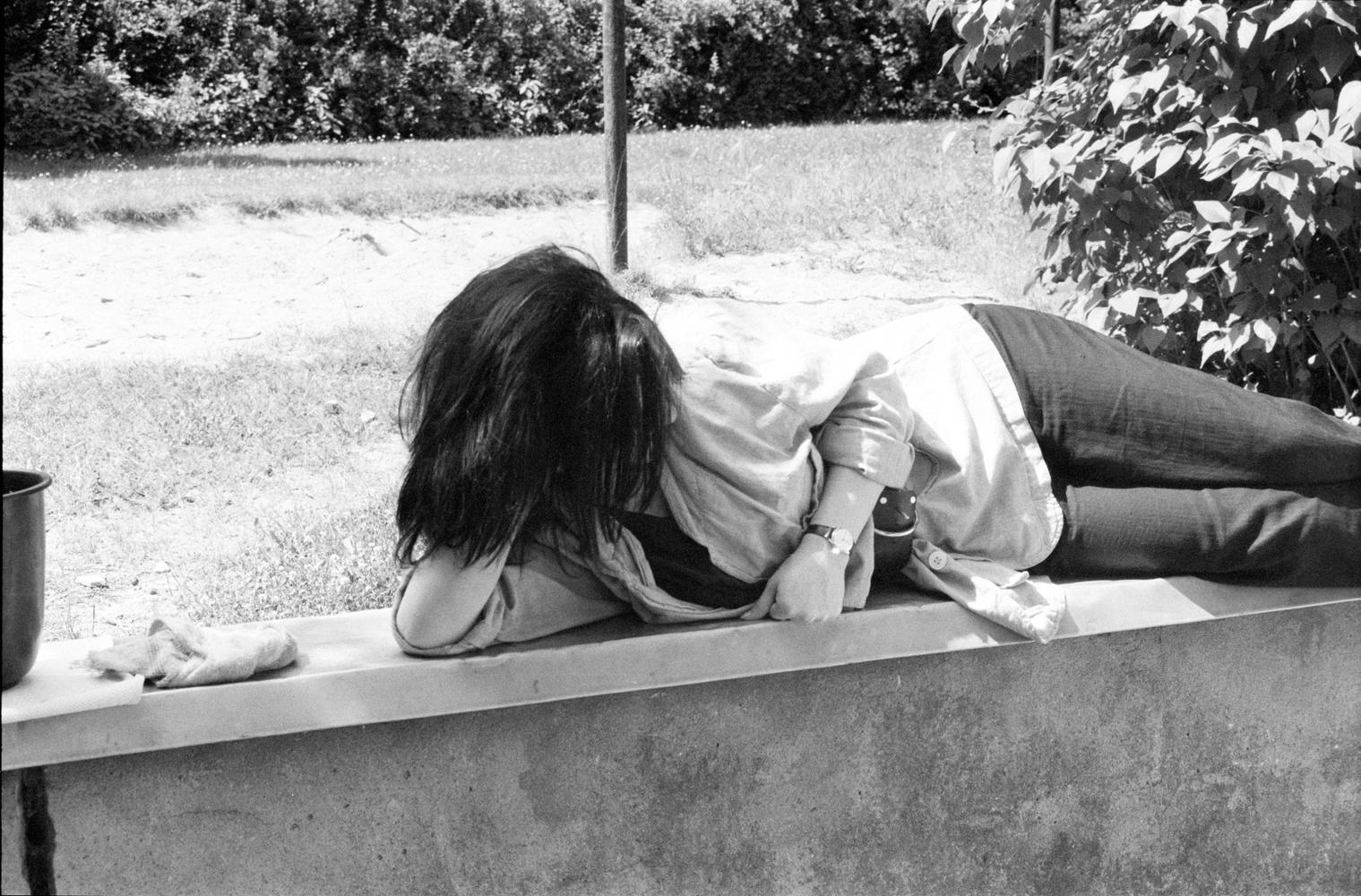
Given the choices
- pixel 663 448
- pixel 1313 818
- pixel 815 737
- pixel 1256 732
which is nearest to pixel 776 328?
pixel 663 448

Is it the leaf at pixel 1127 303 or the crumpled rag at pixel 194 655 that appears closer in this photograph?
the crumpled rag at pixel 194 655

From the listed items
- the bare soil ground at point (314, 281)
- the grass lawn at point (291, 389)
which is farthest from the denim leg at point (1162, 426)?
the bare soil ground at point (314, 281)

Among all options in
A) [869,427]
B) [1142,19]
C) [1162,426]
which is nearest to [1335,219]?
[1142,19]

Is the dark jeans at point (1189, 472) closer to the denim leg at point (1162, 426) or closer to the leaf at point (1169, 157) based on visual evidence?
the denim leg at point (1162, 426)

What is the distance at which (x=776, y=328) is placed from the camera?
2457mm

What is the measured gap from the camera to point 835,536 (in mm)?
2359

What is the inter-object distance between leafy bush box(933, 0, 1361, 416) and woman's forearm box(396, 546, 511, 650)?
1671mm

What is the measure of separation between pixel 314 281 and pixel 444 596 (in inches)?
195

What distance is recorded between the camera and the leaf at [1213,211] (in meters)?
3.02

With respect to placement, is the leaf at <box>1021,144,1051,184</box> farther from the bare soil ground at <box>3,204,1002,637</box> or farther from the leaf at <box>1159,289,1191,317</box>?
the bare soil ground at <box>3,204,1002,637</box>

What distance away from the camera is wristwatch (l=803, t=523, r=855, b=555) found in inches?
92.8

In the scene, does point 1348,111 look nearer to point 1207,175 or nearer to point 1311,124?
point 1311,124

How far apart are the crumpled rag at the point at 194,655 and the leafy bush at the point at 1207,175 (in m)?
1.95

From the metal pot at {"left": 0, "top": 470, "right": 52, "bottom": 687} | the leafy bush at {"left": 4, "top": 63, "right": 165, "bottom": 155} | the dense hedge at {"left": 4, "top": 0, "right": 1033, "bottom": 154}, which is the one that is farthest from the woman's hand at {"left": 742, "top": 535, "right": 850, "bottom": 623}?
the dense hedge at {"left": 4, "top": 0, "right": 1033, "bottom": 154}
